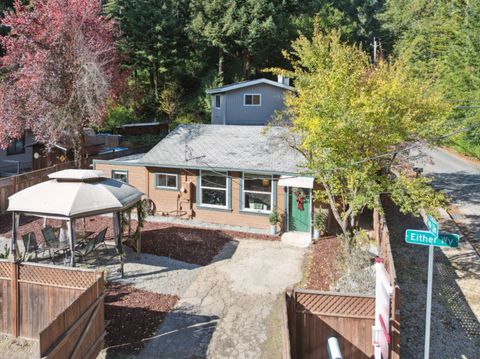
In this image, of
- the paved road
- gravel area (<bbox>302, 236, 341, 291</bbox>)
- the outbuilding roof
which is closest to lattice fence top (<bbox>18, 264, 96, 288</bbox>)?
gravel area (<bbox>302, 236, 341, 291</bbox>)

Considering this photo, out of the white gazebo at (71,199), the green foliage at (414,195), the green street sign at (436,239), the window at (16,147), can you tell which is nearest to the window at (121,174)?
the white gazebo at (71,199)

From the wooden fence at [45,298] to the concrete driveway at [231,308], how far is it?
4.18 feet

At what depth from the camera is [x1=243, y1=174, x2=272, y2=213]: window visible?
661 inches

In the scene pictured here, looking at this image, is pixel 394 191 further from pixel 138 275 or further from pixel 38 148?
pixel 38 148

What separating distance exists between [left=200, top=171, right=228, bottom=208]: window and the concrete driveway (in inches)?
139

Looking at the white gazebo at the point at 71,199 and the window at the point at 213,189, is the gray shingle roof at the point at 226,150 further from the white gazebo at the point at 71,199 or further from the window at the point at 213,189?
the white gazebo at the point at 71,199

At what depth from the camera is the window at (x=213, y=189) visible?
57.3 ft

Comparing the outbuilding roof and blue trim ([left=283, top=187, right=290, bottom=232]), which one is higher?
the outbuilding roof

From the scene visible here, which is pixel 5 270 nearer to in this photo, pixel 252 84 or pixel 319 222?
pixel 319 222

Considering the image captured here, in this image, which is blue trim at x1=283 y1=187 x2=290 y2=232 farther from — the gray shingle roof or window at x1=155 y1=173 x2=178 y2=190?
window at x1=155 y1=173 x2=178 y2=190

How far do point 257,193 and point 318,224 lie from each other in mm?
2997

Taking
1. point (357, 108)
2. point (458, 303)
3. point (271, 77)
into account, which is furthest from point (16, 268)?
point (271, 77)

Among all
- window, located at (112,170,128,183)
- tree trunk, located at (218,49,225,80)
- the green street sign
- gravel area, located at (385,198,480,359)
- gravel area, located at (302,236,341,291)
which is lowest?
gravel area, located at (385,198,480,359)

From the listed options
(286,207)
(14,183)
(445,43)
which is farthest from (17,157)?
(445,43)
